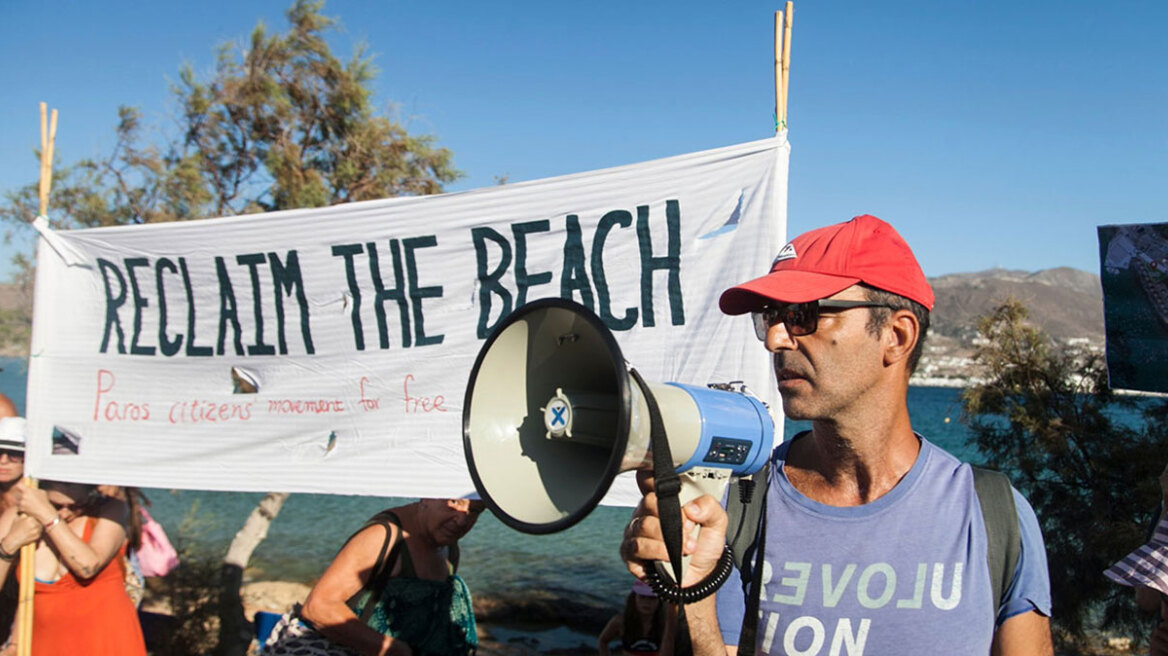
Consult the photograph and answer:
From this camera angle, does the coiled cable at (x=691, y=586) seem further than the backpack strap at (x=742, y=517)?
No

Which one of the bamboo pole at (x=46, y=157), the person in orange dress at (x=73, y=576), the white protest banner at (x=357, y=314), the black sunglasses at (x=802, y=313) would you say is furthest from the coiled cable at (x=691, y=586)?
the bamboo pole at (x=46, y=157)

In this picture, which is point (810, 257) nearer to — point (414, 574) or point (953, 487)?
point (953, 487)

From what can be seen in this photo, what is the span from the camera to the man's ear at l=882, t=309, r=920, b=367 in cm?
Answer: 174

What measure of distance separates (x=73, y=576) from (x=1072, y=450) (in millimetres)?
5614

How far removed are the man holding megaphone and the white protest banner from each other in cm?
103

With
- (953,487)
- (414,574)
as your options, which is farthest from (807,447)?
(414,574)

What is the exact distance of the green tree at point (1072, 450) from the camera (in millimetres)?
4980

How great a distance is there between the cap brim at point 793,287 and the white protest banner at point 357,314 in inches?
45.2

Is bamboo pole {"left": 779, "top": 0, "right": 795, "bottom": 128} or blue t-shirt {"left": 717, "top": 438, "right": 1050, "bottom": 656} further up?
bamboo pole {"left": 779, "top": 0, "right": 795, "bottom": 128}

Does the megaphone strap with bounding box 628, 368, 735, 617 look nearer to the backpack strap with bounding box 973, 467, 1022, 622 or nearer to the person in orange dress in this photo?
the backpack strap with bounding box 973, 467, 1022, 622

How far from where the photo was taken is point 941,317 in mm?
62688

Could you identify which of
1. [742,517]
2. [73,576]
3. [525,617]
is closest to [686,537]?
[742,517]

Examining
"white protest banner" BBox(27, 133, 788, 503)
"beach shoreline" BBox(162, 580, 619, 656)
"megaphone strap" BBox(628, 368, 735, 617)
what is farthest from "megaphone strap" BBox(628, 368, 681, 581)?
"beach shoreline" BBox(162, 580, 619, 656)

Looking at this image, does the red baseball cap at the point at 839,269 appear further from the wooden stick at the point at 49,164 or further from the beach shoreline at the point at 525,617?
the beach shoreline at the point at 525,617
